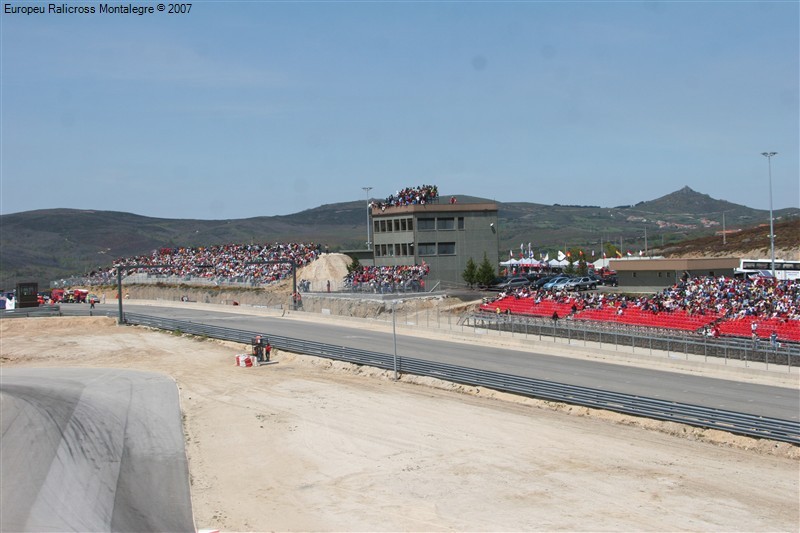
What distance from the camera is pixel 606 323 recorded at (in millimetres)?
43969

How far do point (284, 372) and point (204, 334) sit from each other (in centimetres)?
1594

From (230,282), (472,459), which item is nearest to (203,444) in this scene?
(472,459)

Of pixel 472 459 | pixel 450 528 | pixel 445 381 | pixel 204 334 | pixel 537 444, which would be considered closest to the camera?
pixel 450 528

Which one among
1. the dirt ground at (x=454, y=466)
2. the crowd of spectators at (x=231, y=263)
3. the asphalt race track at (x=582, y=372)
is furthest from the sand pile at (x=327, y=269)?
the dirt ground at (x=454, y=466)

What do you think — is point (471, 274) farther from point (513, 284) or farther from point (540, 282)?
point (540, 282)

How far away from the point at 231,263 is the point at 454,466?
230ft

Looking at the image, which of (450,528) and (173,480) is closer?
(450,528)

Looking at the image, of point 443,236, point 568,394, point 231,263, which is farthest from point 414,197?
point 568,394

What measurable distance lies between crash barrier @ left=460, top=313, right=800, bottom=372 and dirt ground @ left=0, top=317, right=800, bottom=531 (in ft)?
33.0

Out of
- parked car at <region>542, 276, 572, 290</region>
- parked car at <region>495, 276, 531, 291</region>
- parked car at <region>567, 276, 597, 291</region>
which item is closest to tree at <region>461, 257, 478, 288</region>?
parked car at <region>495, 276, 531, 291</region>

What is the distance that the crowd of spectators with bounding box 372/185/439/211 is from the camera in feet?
245

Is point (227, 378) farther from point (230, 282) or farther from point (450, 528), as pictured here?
point (230, 282)

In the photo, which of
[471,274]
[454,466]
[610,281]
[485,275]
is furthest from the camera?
[471,274]

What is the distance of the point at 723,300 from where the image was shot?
142 feet
